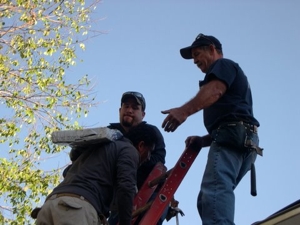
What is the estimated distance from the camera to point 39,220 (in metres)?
3.33

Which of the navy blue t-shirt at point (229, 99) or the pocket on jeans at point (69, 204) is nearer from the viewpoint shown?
the pocket on jeans at point (69, 204)

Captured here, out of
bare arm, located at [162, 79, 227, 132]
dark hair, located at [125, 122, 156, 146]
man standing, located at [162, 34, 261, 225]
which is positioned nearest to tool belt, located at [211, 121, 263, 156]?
man standing, located at [162, 34, 261, 225]

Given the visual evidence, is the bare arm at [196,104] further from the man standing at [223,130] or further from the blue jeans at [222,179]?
the blue jeans at [222,179]

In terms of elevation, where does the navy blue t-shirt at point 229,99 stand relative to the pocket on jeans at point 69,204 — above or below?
above

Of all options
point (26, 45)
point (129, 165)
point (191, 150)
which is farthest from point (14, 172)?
point (129, 165)

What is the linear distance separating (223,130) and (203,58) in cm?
76

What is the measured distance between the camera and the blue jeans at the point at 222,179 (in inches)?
137

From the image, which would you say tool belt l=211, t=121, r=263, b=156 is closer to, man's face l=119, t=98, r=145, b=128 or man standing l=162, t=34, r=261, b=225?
man standing l=162, t=34, r=261, b=225

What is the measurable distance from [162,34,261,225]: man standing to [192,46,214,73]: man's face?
4 cm

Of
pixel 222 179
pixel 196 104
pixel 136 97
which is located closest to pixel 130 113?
pixel 136 97

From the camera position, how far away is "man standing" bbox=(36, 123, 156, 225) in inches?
130

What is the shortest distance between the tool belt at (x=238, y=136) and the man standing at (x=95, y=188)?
64 cm

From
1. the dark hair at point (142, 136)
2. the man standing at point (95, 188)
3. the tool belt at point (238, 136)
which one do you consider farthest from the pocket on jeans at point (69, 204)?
the tool belt at point (238, 136)

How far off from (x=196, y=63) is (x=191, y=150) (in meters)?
0.70
